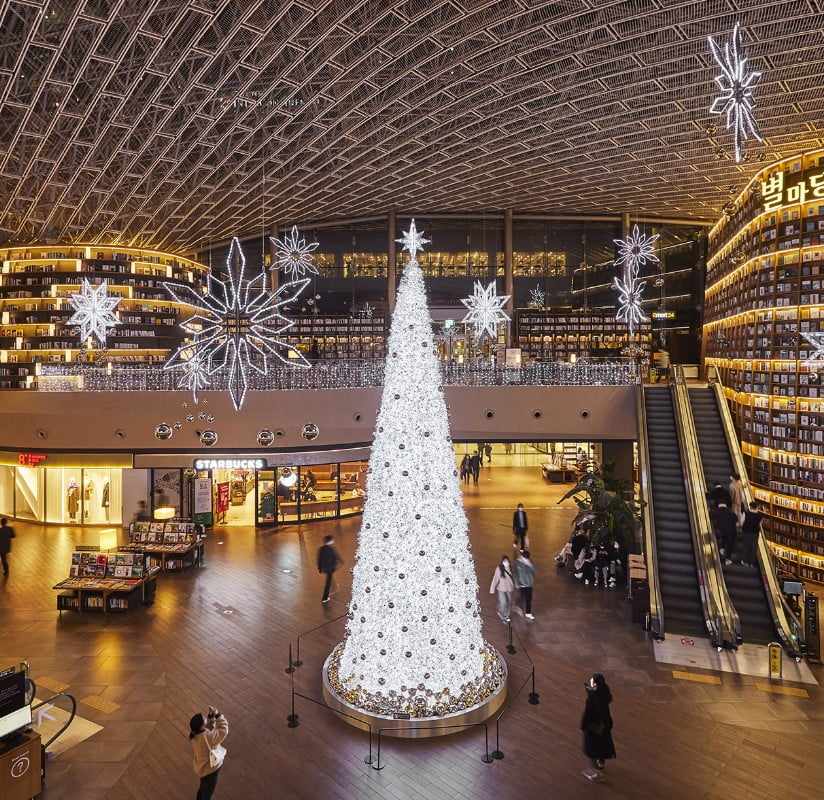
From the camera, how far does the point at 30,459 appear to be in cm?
1575

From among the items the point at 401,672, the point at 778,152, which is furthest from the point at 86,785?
the point at 778,152

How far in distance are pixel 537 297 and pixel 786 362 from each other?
16265mm

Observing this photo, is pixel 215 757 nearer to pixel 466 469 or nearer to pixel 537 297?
pixel 466 469

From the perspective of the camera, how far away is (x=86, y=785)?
5570mm

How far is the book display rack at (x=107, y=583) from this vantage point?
9906 mm

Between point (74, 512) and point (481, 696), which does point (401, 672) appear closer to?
point (481, 696)

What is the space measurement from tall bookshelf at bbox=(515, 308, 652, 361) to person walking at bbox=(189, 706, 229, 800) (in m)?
25.2

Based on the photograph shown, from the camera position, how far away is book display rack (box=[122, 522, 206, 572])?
12094 millimetres

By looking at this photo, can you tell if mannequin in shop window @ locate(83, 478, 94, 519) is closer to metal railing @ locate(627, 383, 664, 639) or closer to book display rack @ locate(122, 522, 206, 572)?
book display rack @ locate(122, 522, 206, 572)

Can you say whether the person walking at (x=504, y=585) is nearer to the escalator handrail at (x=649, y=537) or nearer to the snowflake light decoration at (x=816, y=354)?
the escalator handrail at (x=649, y=537)

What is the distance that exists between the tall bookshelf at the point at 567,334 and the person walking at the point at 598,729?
78.3 feet

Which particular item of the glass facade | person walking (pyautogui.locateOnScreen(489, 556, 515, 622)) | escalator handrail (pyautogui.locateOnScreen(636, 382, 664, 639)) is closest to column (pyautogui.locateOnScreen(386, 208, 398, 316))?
the glass facade

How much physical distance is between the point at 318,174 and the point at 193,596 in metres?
16.3

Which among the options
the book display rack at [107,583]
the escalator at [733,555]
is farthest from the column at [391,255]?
the book display rack at [107,583]
